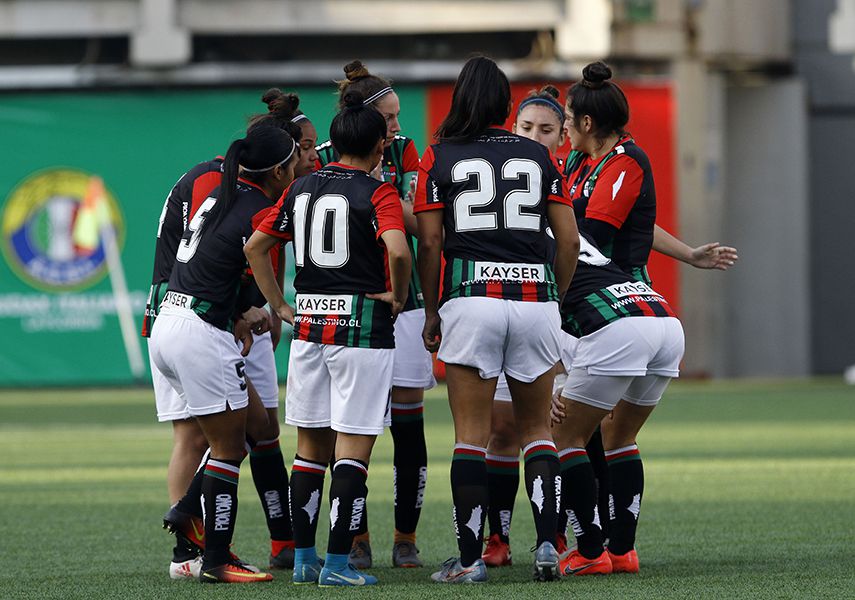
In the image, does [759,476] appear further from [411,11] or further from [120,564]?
[411,11]

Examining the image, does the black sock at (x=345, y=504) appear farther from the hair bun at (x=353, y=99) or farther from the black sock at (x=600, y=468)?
the hair bun at (x=353, y=99)

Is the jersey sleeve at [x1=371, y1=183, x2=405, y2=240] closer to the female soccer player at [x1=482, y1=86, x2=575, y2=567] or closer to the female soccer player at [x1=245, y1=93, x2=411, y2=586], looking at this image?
the female soccer player at [x1=245, y1=93, x2=411, y2=586]

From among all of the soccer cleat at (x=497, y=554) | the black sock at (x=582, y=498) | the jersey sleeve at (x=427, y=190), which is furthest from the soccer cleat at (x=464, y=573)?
the jersey sleeve at (x=427, y=190)

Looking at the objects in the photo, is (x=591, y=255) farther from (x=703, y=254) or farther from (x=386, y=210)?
(x=386, y=210)

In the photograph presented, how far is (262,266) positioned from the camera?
6059mm

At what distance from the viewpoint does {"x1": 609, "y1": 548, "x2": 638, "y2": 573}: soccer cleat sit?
6.36m

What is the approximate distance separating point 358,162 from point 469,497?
1.37 meters

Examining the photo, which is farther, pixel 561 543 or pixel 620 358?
pixel 561 543

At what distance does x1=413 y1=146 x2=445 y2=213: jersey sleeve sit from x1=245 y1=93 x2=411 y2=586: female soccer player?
0.33ft

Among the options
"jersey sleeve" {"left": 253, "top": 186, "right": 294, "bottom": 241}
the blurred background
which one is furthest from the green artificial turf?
the blurred background

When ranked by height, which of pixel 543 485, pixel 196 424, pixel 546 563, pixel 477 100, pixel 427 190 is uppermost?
pixel 477 100

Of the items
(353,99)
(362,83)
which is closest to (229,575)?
(353,99)

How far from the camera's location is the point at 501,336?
19.5 ft

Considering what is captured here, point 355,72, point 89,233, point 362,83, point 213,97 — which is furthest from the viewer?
point 213,97
